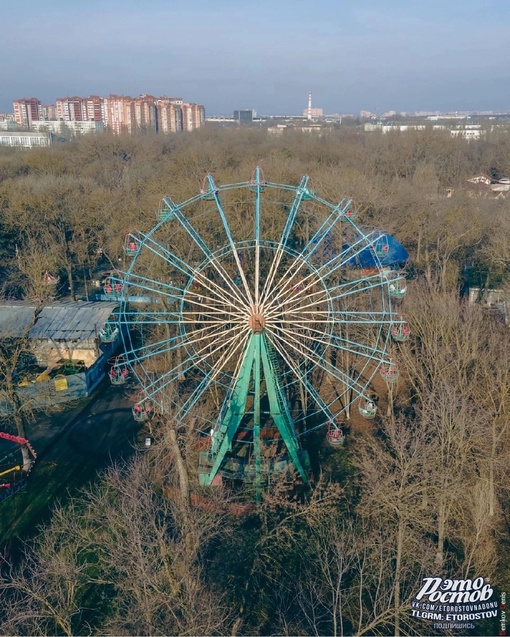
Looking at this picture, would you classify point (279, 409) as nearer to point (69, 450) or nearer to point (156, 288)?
point (69, 450)

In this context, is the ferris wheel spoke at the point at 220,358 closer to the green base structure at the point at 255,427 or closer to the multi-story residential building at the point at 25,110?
the green base structure at the point at 255,427

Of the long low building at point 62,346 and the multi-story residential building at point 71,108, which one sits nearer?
the long low building at point 62,346

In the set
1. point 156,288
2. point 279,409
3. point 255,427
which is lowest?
point 255,427

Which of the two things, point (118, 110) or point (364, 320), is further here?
point (118, 110)

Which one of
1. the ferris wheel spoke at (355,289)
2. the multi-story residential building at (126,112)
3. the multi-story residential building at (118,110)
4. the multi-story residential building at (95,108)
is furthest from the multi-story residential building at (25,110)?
the ferris wheel spoke at (355,289)

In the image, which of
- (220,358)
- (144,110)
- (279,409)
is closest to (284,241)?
(220,358)

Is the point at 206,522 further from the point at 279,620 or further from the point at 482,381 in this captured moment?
the point at 482,381

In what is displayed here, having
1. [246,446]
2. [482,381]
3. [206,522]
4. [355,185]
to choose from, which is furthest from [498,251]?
[206,522]
